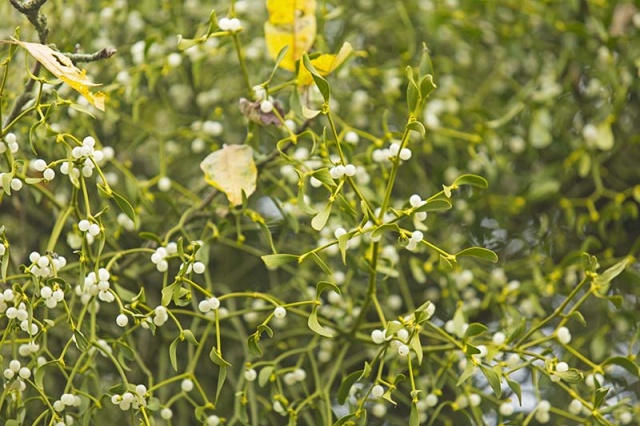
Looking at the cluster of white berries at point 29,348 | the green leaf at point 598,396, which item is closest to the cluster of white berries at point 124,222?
the cluster of white berries at point 29,348

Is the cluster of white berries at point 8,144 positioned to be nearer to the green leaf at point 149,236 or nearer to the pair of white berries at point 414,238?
the green leaf at point 149,236

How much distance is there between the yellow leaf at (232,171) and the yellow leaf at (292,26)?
7 cm

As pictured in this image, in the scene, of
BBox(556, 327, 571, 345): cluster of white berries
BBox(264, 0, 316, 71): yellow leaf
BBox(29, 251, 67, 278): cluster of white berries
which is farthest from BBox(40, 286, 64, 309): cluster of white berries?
BBox(556, 327, 571, 345): cluster of white berries

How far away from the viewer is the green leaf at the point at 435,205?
20.9 inches

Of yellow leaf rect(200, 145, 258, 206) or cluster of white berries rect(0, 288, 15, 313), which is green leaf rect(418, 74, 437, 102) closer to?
yellow leaf rect(200, 145, 258, 206)

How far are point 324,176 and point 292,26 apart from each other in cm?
16

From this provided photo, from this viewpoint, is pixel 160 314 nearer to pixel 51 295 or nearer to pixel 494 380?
pixel 51 295

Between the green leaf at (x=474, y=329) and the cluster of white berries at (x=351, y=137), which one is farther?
the cluster of white berries at (x=351, y=137)

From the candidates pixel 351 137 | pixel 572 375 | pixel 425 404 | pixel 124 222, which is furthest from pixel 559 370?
pixel 124 222

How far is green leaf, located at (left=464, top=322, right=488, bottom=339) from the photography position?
0.57 metres

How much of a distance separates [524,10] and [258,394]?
1.47 feet

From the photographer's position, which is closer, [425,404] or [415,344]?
[415,344]

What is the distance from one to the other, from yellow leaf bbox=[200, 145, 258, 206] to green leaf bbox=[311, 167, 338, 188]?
8 centimetres

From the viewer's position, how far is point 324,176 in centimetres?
54
